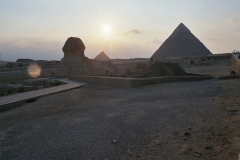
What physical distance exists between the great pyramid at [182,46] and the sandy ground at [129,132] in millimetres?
50964

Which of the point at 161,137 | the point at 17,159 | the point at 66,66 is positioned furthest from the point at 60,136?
the point at 66,66

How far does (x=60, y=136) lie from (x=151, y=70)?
33.4 ft

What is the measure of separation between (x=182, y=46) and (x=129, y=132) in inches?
2222

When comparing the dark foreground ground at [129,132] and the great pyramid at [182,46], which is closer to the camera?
the dark foreground ground at [129,132]

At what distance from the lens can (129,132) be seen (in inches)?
126

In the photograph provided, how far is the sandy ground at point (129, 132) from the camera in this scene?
251 cm

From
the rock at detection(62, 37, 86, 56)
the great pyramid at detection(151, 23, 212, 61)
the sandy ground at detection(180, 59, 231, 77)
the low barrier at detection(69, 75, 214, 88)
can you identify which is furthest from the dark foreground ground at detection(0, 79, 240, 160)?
the great pyramid at detection(151, 23, 212, 61)

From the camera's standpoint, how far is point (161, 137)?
9.57ft

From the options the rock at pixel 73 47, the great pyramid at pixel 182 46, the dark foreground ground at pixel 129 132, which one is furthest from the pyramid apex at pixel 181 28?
the dark foreground ground at pixel 129 132

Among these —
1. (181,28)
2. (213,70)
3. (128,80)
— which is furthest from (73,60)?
(181,28)

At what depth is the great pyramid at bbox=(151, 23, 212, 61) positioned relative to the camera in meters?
55.3

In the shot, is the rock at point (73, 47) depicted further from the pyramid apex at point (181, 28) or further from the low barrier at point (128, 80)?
the pyramid apex at point (181, 28)

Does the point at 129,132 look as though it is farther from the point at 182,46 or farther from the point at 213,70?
the point at 182,46

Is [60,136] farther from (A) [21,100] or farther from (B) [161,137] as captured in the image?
(A) [21,100]
